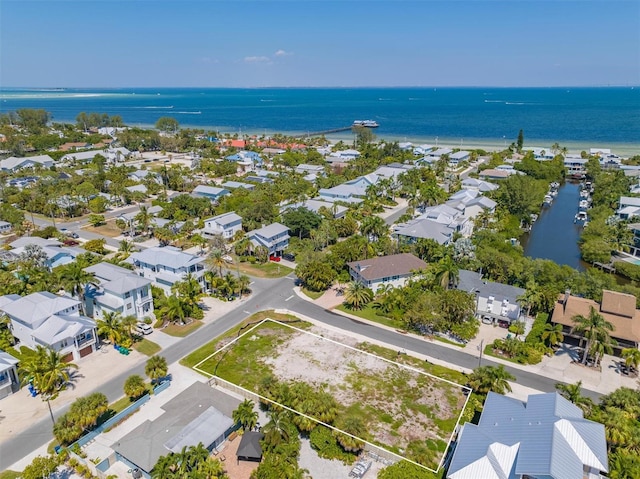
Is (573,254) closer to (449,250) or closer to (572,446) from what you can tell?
(449,250)

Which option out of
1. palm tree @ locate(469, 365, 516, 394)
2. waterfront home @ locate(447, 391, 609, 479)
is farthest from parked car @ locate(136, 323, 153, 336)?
waterfront home @ locate(447, 391, 609, 479)

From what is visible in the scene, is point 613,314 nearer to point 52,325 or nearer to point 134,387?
point 134,387

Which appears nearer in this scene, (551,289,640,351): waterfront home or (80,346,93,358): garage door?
(551,289,640,351): waterfront home

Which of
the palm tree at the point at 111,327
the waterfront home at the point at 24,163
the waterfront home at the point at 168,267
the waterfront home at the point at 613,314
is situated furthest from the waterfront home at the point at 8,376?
the waterfront home at the point at 24,163

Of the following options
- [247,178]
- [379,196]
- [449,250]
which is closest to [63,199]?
[247,178]

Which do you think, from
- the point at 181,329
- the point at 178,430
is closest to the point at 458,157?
the point at 181,329

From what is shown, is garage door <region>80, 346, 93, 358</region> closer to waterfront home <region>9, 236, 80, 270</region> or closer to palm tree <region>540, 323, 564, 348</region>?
waterfront home <region>9, 236, 80, 270</region>

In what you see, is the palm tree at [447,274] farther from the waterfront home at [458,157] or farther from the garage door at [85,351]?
the waterfront home at [458,157]
